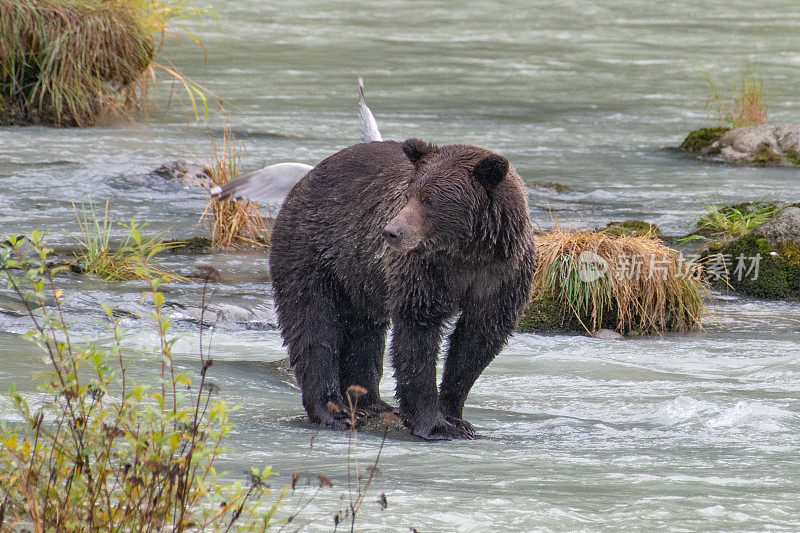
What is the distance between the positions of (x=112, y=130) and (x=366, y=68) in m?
8.03

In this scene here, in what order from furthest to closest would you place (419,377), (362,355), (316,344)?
(362,355) < (316,344) < (419,377)

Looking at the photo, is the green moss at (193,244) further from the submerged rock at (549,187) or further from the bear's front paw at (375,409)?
the bear's front paw at (375,409)

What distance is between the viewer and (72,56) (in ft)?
52.5

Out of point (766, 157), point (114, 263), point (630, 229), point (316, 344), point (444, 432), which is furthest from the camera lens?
point (766, 157)

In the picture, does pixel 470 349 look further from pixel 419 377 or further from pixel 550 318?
pixel 550 318

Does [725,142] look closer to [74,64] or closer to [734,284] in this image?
[734,284]

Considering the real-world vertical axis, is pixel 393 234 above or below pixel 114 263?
above

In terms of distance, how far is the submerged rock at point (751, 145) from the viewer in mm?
16266

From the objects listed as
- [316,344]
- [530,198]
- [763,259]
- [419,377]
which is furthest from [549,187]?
[419,377]

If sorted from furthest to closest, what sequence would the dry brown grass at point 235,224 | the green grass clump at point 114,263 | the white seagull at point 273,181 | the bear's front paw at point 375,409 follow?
the dry brown grass at point 235,224, the green grass clump at point 114,263, the white seagull at point 273,181, the bear's front paw at point 375,409

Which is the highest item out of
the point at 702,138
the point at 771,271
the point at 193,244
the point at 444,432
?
the point at 702,138

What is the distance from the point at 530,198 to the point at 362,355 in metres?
7.79

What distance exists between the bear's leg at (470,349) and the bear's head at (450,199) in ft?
1.69

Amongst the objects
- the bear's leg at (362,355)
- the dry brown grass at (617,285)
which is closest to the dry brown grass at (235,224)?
the dry brown grass at (617,285)
